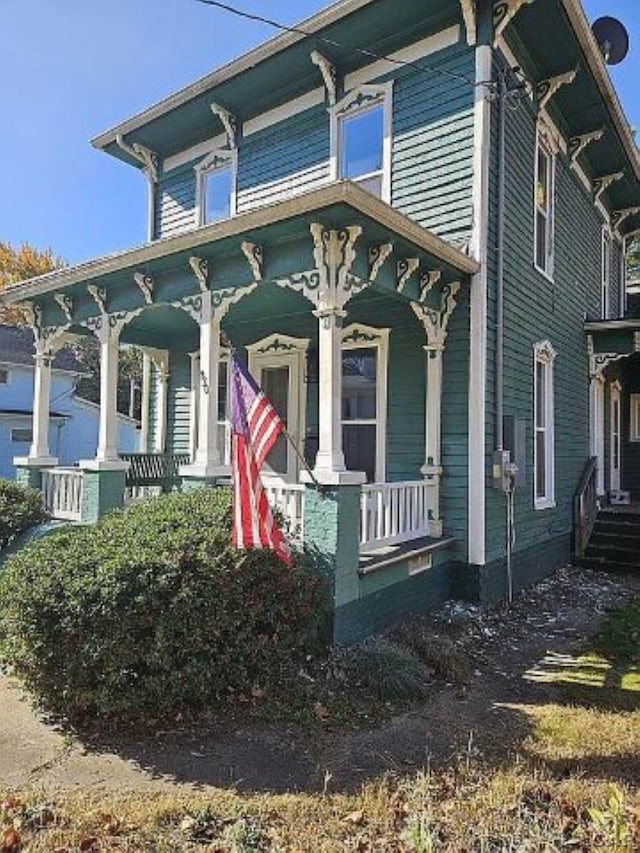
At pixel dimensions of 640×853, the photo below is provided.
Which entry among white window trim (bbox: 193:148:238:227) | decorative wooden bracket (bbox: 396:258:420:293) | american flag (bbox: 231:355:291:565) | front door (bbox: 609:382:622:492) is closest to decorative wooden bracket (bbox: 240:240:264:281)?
decorative wooden bracket (bbox: 396:258:420:293)

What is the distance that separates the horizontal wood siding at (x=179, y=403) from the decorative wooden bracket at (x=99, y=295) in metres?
2.55

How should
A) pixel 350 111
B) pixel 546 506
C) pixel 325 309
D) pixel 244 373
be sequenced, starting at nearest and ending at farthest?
pixel 244 373, pixel 325 309, pixel 350 111, pixel 546 506

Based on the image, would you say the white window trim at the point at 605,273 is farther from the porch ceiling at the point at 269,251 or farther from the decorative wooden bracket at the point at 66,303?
the decorative wooden bracket at the point at 66,303

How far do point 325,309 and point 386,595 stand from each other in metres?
2.87

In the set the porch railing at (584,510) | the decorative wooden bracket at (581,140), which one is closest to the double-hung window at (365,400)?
the porch railing at (584,510)

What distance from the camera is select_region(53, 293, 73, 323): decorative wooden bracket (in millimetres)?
8773

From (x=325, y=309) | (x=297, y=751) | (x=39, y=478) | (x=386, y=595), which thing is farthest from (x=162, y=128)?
(x=297, y=751)

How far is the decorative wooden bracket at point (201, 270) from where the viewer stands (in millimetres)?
6756

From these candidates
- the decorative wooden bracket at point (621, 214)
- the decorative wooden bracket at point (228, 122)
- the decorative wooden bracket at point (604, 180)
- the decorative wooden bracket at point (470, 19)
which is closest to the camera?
the decorative wooden bracket at point (470, 19)

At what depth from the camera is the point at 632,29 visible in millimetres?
10148

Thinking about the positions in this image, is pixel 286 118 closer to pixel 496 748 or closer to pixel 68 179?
pixel 496 748

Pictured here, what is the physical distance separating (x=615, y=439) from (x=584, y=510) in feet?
12.8

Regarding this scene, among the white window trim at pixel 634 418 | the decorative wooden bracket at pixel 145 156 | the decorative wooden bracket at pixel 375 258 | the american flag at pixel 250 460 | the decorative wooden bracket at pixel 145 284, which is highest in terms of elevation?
the decorative wooden bracket at pixel 145 156

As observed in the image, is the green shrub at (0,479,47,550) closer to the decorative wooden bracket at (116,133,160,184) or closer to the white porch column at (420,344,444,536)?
the white porch column at (420,344,444,536)
